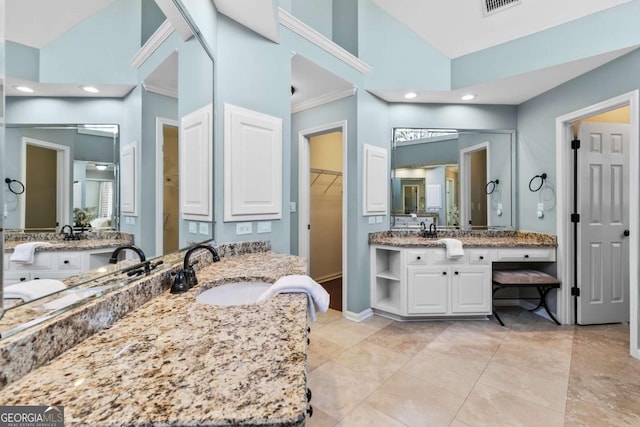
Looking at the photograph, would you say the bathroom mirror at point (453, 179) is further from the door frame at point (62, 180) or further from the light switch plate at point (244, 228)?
the door frame at point (62, 180)

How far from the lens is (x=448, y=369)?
1.98 meters

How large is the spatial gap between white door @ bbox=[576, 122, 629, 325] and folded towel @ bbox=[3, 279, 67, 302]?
3.87 metres

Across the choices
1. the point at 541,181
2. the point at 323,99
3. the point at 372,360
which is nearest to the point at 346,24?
the point at 323,99

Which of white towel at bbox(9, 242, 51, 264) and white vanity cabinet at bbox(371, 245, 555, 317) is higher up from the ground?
white towel at bbox(9, 242, 51, 264)

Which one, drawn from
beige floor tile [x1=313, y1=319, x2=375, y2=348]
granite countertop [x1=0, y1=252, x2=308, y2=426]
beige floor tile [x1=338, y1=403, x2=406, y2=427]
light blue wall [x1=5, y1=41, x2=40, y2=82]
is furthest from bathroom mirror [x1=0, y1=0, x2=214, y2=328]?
beige floor tile [x1=313, y1=319, x2=375, y2=348]

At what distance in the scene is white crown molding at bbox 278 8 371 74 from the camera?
2.11 m

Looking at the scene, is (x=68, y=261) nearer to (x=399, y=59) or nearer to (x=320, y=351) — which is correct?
(x=320, y=351)

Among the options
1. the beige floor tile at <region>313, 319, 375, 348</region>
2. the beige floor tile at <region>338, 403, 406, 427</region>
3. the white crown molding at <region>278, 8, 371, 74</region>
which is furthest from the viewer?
the beige floor tile at <region>313, 319, 375, 348</region>

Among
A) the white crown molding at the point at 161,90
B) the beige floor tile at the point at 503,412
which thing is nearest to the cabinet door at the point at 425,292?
the beige floor tile at the point at 503,412

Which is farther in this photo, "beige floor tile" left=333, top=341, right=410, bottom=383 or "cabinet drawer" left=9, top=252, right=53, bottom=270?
"beige floor tile" left=333, top=341, right=410, bottom=383

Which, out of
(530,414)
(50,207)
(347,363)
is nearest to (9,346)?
(50,207)

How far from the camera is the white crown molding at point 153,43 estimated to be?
96cm

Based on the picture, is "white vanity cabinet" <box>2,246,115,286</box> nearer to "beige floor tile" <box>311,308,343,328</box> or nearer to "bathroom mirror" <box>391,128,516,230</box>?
"beige floor tile" <box>311,308,343,328</box>

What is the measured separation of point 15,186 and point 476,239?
3.57 meters
